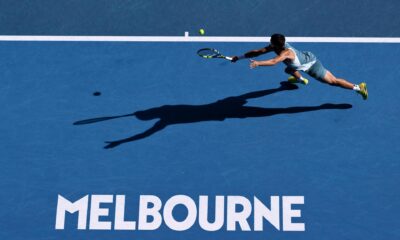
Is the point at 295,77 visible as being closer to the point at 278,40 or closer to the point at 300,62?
the point at 300,62

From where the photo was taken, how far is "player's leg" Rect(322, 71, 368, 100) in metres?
18.4

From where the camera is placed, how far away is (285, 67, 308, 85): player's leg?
61.3ft

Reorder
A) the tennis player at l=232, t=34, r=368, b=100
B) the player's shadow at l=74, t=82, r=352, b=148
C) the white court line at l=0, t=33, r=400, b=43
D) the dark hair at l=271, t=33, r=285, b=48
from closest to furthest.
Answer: the dark hair at l=271, t=33, r=285, b=48
the tennis player at l=232, t=34, r=368, b=100
the player's shadow at l=74, t=82, r=352, b=148
the white court line at l=0, t=33, r=400, b=43

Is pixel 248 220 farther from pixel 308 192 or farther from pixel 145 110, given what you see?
pixel 145 110

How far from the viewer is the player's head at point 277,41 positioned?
17672 mm

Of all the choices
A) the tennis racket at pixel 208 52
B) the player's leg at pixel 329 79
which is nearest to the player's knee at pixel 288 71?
the player's leg at pixel 329 79

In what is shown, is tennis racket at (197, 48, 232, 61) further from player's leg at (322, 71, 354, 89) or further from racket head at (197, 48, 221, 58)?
player's leg at (322, 71, 354, 89)

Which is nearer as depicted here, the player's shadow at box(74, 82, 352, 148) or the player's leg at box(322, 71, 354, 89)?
the player's leg at box(322, 71, 354, 89)

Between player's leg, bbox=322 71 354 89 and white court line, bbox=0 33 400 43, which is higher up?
white court line, bbox=0 33 400 43
